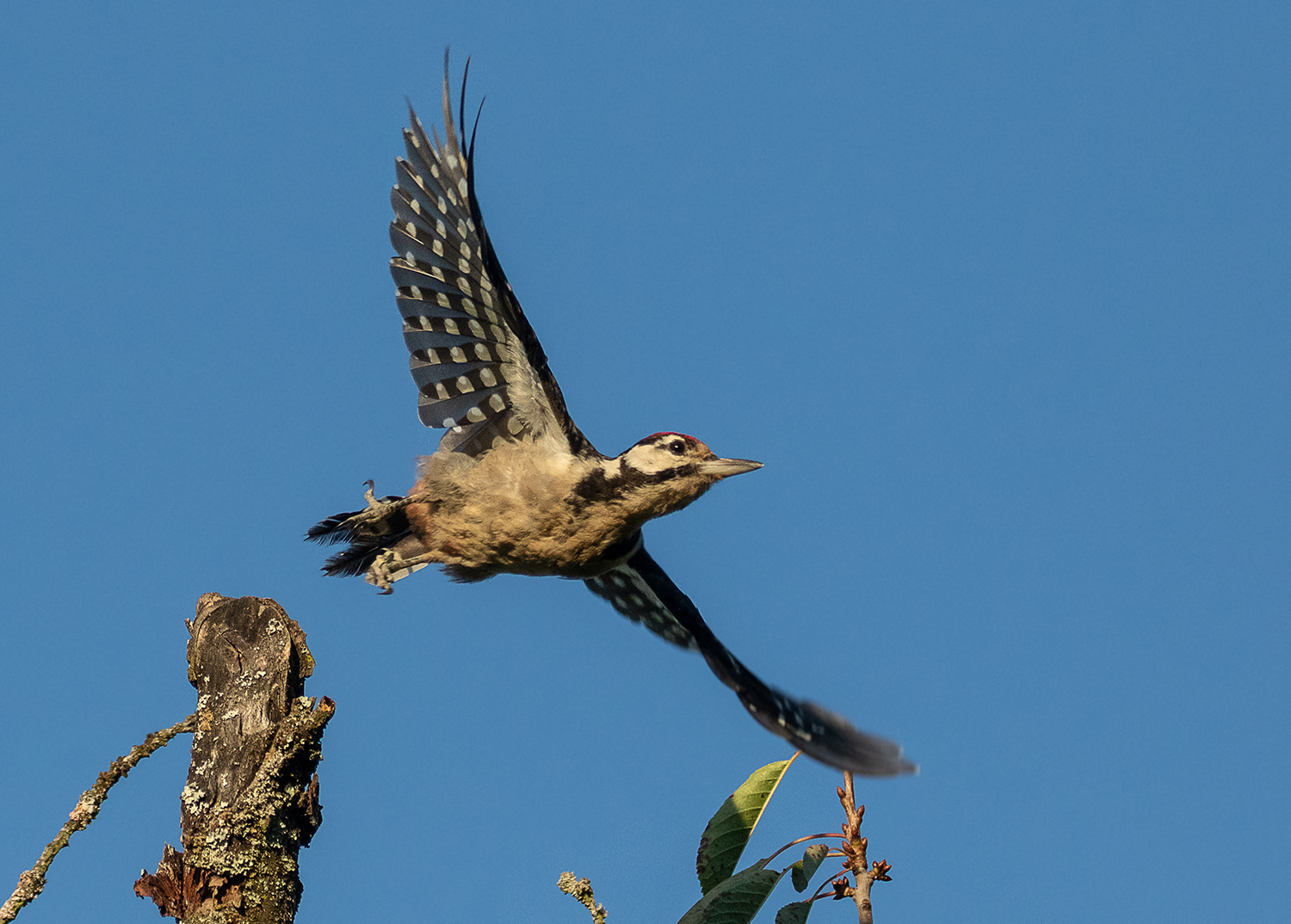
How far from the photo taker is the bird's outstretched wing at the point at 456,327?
575cm

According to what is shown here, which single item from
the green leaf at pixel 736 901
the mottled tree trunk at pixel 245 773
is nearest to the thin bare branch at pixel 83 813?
the mottled tree trunk at pixel 245 773

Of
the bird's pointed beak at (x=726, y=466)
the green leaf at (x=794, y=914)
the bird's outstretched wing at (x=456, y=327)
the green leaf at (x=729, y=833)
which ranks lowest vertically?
the green leaf at (x=794, y=914)

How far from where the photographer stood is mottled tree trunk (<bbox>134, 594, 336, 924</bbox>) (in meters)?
3.28

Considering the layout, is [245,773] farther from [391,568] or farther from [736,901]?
[391,568]

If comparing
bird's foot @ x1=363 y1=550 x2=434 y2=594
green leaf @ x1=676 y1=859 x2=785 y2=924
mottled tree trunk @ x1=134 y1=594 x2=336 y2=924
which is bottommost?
green leaf @ x1=676 y1=859 x2=785 y2=924

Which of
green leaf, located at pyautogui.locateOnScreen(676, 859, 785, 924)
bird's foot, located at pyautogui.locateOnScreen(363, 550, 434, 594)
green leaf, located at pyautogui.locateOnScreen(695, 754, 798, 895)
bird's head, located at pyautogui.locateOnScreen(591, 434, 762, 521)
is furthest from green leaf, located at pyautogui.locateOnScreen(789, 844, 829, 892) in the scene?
bird's foot, located at pyautogui.locateOnScreen(363, 550, 434, 594)

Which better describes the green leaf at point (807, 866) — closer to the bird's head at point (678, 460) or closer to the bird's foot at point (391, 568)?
the bird's head at point (678, 460)

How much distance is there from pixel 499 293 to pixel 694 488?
1372 mm

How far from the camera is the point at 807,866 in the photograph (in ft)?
12.4

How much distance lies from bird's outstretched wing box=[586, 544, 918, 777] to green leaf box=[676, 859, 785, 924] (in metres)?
1.51

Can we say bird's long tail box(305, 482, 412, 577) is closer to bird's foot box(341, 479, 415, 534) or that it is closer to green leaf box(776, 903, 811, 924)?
bird's foot box(341, 479, 415, 534)

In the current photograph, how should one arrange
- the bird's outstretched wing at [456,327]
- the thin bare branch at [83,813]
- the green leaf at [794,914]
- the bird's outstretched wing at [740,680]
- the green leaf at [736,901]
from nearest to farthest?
the thin bare branch at [83,813] → the green leaf at [794,914] → the green leaf at [736,901] → the bird's outstretched wing at [456,327] → the bird's outstretched wing at [740,680]

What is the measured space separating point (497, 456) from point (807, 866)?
290cm

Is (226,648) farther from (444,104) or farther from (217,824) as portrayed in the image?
(444,104)
